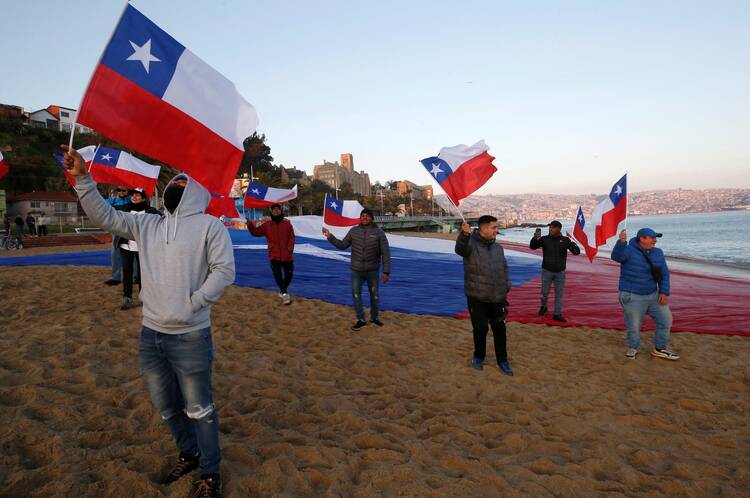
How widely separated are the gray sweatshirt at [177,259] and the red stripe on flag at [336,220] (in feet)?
22.8

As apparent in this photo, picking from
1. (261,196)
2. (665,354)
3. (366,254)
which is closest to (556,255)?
(665,354)

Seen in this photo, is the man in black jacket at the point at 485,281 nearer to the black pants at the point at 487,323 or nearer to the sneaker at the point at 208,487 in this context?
the black pants at the point at 487,323

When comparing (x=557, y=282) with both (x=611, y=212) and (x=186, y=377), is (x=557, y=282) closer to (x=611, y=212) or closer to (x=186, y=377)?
(x=611, y=212)

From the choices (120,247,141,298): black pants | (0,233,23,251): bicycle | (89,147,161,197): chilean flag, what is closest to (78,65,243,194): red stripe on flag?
(120,247,141,298): black pants

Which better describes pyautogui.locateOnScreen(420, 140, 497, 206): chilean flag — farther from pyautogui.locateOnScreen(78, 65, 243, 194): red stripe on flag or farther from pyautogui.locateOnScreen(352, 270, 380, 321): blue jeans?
pyautogui.locateOnScreen(78, 65, 243, 194): red stripe on flag

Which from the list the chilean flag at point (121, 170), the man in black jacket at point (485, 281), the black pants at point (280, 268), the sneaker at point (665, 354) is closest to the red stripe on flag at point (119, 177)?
the chilean flag at point (121, 170)

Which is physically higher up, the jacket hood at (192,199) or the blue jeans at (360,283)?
the jacket hood at (192,199)

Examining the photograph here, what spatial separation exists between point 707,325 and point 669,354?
3195 millimetres

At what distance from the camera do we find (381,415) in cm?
432

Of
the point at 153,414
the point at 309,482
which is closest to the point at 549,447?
the point at 309,482

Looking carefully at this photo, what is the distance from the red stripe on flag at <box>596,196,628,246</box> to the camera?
25.2ft

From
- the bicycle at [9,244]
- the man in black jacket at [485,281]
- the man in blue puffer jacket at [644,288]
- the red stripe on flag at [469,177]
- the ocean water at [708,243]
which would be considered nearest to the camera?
the man in black jacket at [485,281]

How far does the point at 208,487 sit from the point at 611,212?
26.4 ft

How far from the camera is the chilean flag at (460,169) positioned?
272 inches
